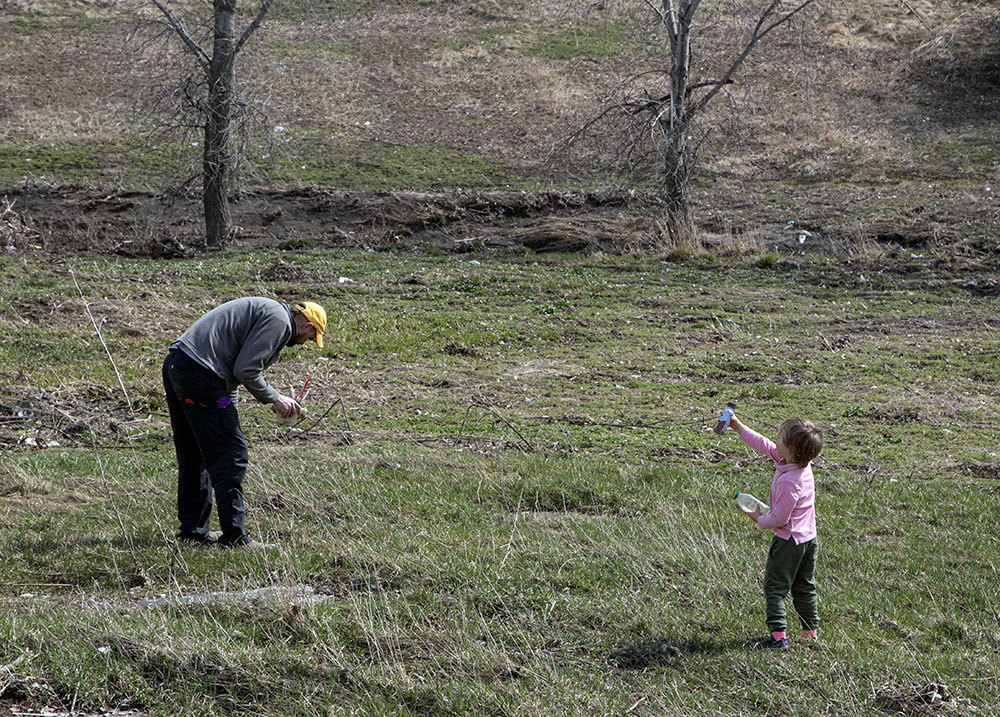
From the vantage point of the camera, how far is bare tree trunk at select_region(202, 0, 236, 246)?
19.3 m

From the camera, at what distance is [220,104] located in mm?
19094

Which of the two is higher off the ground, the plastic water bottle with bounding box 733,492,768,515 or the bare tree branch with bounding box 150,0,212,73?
the bare tree branch with bounding box 150,0,212,73

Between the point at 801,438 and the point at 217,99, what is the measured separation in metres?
16.9

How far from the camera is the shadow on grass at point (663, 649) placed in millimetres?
5223

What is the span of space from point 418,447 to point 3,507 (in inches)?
143

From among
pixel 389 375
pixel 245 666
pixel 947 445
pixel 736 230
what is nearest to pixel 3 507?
pixel 245 666

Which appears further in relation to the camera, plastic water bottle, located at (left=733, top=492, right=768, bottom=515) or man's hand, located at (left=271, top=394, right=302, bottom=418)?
man's hand, located at (left=271, top=394, right=302, bottom=418)

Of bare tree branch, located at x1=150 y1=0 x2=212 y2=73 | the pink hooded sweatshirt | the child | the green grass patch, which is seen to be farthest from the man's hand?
the green grass patch

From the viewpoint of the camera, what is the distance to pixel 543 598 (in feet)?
19.1

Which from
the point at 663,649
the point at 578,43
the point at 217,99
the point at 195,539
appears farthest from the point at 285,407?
A: the point at 578,43

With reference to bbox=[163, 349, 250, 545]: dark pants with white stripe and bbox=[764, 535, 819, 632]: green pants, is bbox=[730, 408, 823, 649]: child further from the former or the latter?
bbox=[163, 349, 250, 545]: dark pants with white stripe

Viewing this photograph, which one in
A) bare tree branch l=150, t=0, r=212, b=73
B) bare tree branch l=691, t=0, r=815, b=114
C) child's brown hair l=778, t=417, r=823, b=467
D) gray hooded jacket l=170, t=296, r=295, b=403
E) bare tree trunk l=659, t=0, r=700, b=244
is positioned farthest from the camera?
bare tree trunk l=659, t=0, r=700, b=244

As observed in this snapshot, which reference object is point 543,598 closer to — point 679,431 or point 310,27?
point 679,431

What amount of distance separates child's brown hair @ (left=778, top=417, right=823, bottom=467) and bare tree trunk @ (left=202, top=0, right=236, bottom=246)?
16.0 metres
